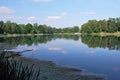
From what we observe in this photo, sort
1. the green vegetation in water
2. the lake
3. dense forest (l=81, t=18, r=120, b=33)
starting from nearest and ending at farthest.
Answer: the lake < the green vegetation in water < dense forest (l=81, t=18, r=120, b=33)

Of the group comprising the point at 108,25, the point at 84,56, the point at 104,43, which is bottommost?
the point at 104,43

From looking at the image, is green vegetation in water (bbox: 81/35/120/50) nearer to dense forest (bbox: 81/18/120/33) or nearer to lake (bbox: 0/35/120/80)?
lake (bbox: 0/35/120/80)

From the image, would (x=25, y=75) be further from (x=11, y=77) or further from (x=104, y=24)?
(x=104, y=24)

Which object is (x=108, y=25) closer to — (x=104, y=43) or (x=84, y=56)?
(x=104, y=43)

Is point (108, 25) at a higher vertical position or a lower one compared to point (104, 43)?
higher

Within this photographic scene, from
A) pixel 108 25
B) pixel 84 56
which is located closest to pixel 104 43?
pixel 84 56

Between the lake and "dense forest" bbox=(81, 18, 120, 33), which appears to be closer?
the lake

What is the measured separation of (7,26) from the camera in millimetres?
170000

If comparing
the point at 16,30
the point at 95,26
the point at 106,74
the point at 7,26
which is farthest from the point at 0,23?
the point at 106,74

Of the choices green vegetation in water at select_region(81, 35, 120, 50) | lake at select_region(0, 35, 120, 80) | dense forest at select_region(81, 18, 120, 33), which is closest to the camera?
lake at select_region(0, 35, 120, 80)

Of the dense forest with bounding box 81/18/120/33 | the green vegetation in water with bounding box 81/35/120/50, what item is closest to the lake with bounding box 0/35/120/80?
the green vegetation in water with bounding box 81/35/120/50

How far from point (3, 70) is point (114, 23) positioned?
187353mm

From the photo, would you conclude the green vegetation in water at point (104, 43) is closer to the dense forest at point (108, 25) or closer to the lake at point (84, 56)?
the lake at point (84, 56)

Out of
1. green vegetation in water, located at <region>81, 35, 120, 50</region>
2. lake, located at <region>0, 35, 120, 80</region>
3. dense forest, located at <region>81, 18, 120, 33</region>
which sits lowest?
green vegetation in water, located at <region>81, 35, 120, 50</region>
